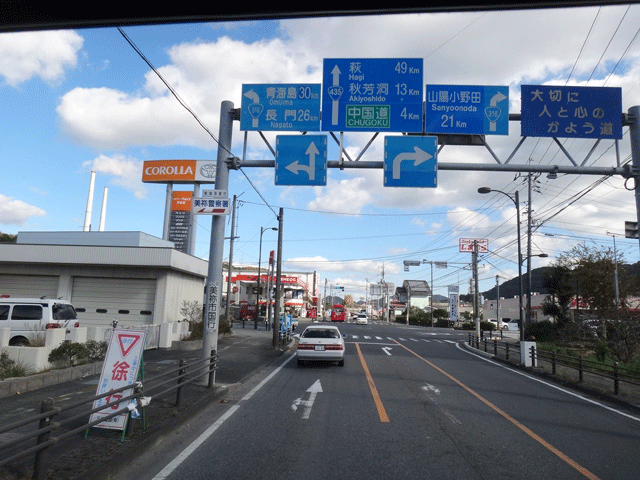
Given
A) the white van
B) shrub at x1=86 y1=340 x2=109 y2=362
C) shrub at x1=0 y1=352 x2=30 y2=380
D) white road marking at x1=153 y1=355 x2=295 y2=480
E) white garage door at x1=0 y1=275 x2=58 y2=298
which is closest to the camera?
white road marking at x1=153 y1=355 x2=295 y2=480

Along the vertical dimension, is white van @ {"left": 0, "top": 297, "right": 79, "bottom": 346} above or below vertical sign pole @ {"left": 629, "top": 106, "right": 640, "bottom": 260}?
below

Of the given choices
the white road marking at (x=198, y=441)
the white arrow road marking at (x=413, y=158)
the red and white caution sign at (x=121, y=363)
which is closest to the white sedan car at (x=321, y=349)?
the white road marking at (x=198, y=441)

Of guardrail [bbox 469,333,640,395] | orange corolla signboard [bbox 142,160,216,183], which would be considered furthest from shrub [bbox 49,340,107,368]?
orange corolla signboard [bbox 142,160,216,183]

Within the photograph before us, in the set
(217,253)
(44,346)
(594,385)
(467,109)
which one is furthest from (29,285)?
(594,385)

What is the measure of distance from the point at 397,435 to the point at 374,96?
26.3 ft

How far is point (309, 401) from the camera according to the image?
33.9ft

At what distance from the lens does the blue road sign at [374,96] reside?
11484 millimetres

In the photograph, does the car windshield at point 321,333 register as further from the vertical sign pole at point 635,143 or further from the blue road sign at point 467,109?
the vertical sign pole at point 635,143

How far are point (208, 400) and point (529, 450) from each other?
625cm

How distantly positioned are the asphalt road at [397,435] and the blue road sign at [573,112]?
6723mm

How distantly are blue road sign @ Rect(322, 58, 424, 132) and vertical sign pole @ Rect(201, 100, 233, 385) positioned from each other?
287 cm

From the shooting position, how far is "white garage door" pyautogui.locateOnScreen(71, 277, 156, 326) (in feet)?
72.2

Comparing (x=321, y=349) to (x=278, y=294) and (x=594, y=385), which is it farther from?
(x=594, y=385)

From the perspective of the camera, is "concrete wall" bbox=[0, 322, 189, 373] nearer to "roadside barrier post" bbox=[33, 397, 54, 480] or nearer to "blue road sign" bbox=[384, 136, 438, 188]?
"roadside barrier post" bbox=[33, 397, 54, 480]
